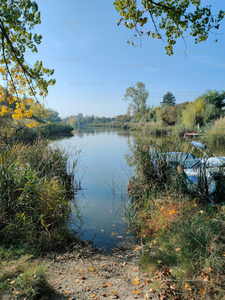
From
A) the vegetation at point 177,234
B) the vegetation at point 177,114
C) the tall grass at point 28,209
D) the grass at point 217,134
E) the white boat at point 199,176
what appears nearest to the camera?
the vegetation at point 177,234

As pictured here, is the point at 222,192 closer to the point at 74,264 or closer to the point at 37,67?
the point at 74,264

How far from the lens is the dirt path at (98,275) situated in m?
2.37

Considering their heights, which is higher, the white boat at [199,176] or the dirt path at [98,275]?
the white boat at [199,176]

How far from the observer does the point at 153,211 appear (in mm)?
4328

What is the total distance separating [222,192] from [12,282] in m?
4.38

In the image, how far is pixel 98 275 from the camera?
279 centimetres

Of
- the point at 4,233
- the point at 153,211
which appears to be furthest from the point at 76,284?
the point at 153,211

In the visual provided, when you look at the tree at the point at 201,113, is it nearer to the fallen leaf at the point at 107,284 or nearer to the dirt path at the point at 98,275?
the dirt path at the point at 98,275

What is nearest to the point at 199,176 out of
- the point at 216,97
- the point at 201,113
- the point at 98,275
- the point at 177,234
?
the point at 177,234

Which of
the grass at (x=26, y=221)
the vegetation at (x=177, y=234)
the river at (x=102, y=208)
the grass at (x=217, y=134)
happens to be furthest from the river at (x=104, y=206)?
the grass at (x=217, y=134)

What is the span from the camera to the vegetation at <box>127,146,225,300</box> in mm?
2336

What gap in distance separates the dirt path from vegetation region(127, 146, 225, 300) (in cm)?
19

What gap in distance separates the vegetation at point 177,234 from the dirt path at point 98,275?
0.19 metres

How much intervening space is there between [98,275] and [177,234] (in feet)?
4.24
